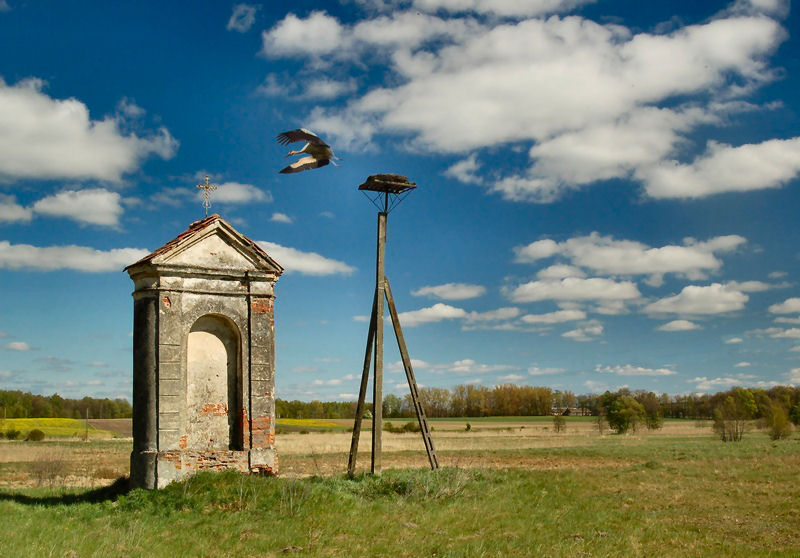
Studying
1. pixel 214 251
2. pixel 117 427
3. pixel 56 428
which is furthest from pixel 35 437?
pixel 214 251

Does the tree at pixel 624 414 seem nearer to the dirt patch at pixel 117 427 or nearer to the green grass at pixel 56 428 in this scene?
the dirt patch at pixel 117 427

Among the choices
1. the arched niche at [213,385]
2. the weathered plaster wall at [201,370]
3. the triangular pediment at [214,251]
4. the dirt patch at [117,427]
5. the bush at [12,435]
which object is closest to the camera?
the weathered plaster wall at [201,370]

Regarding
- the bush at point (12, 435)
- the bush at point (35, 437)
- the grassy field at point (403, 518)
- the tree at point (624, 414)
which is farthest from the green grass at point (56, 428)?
the tree at point (624, 414)

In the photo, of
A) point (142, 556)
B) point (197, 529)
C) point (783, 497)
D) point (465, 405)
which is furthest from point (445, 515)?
point (465, 405)

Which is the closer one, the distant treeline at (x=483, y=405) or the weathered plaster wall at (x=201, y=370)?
the weathered plaster wall at (x=201, y=370)

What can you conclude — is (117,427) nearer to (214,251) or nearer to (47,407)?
(47,407)

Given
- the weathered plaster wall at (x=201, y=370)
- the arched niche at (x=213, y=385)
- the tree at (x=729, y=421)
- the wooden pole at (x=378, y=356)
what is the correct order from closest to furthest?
1. the weathered plaster wall at (x=201, y=370)
2. the arched niche at (x=213, y=385)
3. the wooden pole at (x=378, y=356)
4. the tree at (x=729, y=421)

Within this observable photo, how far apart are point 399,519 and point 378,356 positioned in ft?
15.1

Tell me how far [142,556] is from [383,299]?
326 inches

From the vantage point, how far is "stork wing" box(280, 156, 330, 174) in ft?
48.7

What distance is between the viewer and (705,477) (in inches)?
778

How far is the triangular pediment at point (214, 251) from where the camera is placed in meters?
13.4

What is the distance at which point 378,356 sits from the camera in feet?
50.6

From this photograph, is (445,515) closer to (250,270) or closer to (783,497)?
(250,270)
